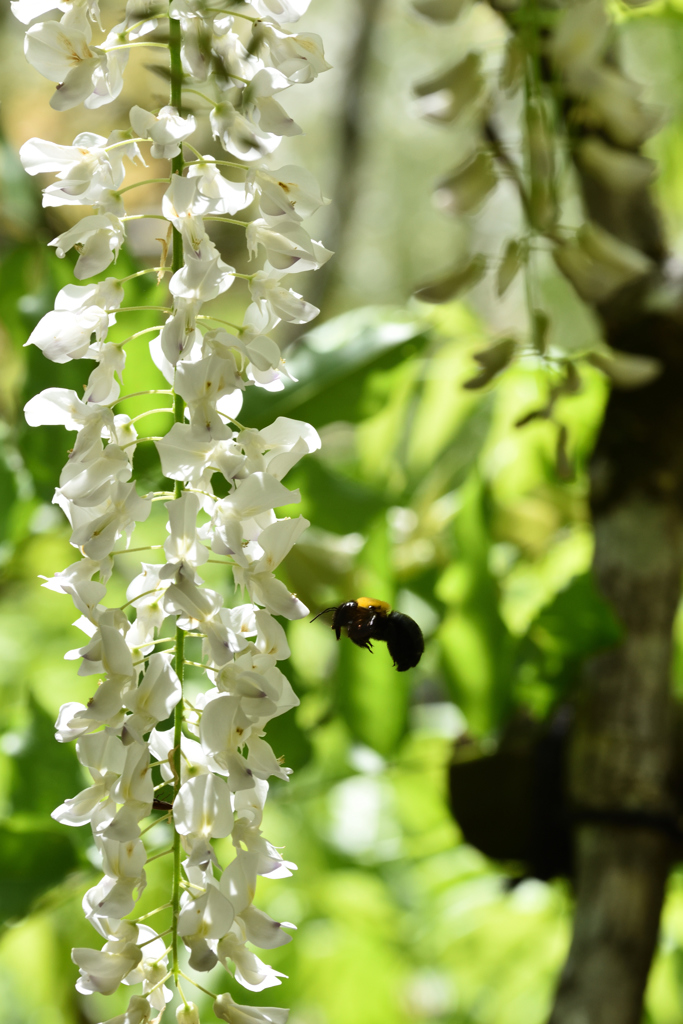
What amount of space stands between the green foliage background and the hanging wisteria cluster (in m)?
0.15

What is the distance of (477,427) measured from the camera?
Answer: 441mm

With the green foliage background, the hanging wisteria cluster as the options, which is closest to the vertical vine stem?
the hanging wisteria cluster

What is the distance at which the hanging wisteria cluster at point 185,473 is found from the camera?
15 centimetres

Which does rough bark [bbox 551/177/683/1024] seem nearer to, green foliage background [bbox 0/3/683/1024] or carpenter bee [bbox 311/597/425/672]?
green foliage background [bbox 0/3/683/1024]

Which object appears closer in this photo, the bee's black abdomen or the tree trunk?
the bee's black abdomen

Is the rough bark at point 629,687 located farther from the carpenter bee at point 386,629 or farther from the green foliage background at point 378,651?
the carpenter bee at point 386,629

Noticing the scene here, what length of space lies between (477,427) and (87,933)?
29cm

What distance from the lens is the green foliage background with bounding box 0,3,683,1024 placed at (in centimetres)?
35

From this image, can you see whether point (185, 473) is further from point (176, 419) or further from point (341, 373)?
point (341, 373)

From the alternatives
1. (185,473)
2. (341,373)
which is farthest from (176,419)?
(341,373)

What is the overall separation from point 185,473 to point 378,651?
22 cm

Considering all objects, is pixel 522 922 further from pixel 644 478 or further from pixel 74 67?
pixel 74 67

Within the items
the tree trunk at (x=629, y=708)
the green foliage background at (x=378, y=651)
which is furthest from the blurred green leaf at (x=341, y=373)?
the tree trunk at (x=629, y=708)

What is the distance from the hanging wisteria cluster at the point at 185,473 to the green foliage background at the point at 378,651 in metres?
0.15
